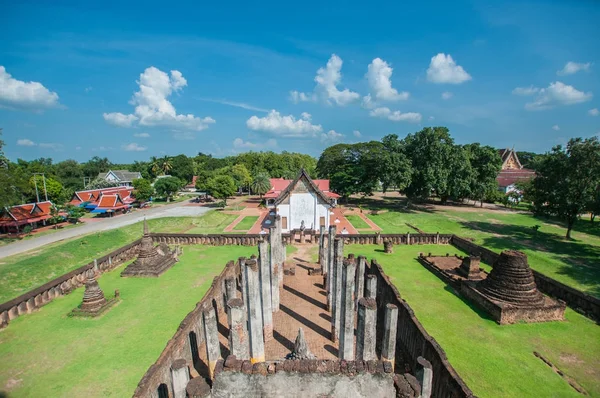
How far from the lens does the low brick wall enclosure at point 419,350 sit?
8.84 metres

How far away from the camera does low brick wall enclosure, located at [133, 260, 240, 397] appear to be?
8.88m

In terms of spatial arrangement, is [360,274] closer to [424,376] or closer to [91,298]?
[424,376]

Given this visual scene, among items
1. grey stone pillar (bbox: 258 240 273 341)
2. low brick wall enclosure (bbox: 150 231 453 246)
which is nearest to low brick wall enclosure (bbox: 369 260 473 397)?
grey stone pillar (bbox: 258 240 273 341)

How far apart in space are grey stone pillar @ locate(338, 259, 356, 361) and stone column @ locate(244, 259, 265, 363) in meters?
3.34

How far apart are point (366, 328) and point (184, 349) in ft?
23.6

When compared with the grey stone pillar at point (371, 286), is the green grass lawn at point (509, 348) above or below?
below

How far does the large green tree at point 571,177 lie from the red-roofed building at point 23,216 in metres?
57.9

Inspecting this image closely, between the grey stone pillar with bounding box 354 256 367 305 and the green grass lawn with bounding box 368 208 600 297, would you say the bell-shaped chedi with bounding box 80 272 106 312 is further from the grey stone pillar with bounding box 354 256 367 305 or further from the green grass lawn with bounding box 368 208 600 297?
the green grass lawn with bounding box 368 208 600 297

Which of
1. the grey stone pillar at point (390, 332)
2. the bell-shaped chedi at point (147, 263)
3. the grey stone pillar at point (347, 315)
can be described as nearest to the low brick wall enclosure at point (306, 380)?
the grey stone pillar at point (390, 332)

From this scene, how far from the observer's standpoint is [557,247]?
26.0 metres

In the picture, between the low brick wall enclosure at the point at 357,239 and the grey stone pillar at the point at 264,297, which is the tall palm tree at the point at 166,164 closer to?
the low brick wall enclosure at the point at 357,239

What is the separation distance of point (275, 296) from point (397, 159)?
33.5m

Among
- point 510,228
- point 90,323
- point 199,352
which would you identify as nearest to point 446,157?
point 510,228

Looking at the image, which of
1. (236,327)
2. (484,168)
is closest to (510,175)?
(484,168)
